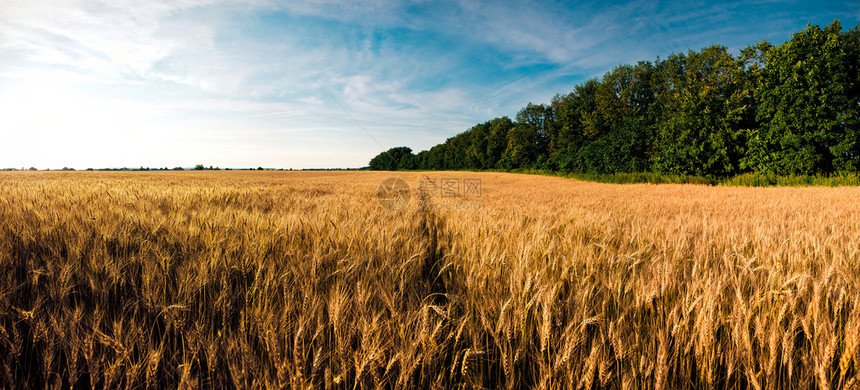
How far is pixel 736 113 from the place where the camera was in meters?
24.0

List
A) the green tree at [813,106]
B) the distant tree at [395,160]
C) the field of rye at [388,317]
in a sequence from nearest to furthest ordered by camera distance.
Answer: the field of rye at [388,317]
the green tree at [813,106]
the distant tree at [395,160]

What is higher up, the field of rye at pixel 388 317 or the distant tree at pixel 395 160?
the distant tree at pixel 395 160

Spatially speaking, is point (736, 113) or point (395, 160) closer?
point (736, 113)

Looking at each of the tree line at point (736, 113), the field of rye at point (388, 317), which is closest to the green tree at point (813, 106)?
the tree line at point (736, 113)

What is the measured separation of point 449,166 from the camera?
8338cm

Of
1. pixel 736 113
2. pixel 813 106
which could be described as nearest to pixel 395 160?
pixel 736 113

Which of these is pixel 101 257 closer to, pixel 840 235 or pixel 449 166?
pixel 840 235

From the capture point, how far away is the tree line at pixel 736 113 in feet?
63.0

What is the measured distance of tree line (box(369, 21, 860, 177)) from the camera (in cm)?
1919

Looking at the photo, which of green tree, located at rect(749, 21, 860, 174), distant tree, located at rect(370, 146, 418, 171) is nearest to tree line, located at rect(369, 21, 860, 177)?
green tree, located at rect(749, 21, 860, 174)

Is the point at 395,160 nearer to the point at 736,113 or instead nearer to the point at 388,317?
the point at 736,113

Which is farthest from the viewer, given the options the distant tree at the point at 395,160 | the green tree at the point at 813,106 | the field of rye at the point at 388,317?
the distant tree at the point at 395,160

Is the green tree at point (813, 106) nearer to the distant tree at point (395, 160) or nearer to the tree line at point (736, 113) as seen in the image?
the tree line at point (736, 113)

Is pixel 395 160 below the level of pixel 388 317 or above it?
above
